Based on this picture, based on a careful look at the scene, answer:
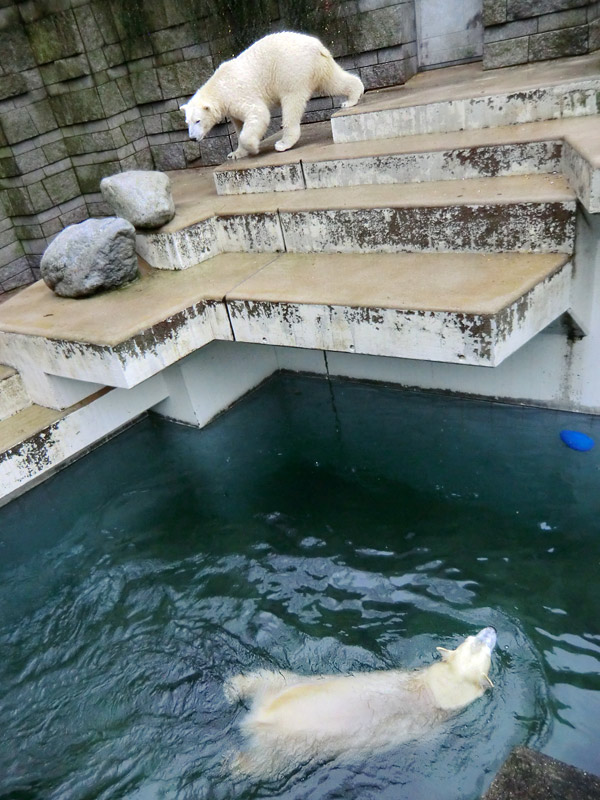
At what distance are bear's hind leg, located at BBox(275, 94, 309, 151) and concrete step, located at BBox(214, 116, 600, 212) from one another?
0.09 meters

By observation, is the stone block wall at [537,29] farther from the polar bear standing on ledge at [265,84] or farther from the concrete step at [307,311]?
the concrete step at [307,311]

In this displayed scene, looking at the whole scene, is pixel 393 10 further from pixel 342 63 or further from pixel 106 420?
pixel 106 420

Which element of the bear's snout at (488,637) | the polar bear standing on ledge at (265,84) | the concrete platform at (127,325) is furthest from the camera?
the polar bear standing on ledge at (265,84)

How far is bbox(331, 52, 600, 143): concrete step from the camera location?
13.9 feet

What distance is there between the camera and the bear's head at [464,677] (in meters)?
2.82

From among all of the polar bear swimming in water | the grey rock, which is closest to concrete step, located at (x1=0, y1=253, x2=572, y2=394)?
the polar bear swimming in water

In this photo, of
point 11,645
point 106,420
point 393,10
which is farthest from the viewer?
point 393,10

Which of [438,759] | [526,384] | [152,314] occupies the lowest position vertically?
[438,759]

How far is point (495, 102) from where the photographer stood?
4.50 metres

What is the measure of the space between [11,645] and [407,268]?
11.3 ft

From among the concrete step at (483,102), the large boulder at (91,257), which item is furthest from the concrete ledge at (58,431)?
the concrete step at (483,102)

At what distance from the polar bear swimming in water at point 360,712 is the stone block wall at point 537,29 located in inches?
213

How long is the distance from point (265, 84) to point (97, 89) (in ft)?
11.3

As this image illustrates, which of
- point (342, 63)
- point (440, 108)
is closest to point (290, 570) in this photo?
point (440, 108)
